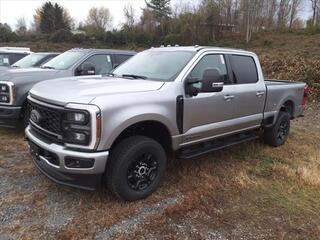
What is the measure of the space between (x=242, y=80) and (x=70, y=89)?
9.39ft

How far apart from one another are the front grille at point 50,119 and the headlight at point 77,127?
101mm

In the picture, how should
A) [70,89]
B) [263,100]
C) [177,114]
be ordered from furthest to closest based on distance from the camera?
[263,100], [177,114], [70,89]

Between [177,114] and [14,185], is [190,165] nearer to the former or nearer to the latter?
[177,114]

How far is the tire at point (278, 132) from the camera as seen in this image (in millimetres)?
6598

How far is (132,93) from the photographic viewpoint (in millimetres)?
3998

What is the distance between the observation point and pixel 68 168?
12.1ft

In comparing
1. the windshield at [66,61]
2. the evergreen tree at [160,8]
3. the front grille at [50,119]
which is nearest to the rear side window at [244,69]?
the front grille at [50,119]

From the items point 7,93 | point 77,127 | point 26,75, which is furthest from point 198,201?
point 26,75

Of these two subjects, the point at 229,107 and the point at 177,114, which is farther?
the point at 229,107

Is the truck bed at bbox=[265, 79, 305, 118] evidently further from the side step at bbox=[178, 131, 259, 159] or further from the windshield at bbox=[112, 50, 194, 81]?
the windshield at bbox=[112, 50, 194, 81]

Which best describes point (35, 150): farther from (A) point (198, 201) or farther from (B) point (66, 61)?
(B) point (66, 61)

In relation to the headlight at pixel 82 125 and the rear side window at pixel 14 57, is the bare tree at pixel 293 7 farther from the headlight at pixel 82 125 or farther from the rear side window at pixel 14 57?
the headlight at pixel 82 125

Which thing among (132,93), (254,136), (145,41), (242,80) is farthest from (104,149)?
(145,41)

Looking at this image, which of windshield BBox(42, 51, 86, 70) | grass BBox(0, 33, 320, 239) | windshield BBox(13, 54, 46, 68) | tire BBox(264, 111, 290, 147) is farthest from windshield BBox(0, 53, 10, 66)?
tire BBox(264, 111, 290, 147)
